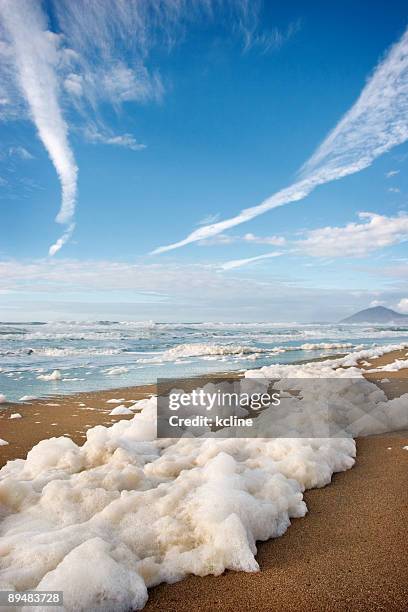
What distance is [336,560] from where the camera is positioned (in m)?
2.54

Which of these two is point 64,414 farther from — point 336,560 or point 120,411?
point 336,560

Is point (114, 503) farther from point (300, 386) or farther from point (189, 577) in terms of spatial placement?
point (300, 386)

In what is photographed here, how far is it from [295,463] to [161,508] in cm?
146

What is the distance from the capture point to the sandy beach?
7.20ft

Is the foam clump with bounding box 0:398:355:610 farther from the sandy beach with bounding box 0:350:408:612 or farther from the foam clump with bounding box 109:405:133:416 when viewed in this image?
the foam clump with bounding box 109:405:133:416

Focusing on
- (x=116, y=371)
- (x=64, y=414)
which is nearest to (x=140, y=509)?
(x=64, y=414)

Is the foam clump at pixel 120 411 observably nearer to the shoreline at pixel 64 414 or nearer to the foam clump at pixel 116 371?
the shoreline at pixel 64 414

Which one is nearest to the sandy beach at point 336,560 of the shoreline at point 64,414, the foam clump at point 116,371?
the shoreline at point 64,414

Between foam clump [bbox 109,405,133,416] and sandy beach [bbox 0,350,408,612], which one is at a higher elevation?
sandy beach [bbox 0,350,408,612]

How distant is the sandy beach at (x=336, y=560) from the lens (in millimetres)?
2193

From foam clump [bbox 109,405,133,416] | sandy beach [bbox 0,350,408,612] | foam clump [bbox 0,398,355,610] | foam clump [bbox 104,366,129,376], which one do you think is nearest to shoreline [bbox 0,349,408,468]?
foam clump [bbox 109,405,133,416]

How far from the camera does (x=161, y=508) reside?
9.63ft

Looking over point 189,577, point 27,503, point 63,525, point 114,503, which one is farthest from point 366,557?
point 27,503

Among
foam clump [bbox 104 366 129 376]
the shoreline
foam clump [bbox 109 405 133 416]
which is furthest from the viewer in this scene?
foam clump [bbox 104 366 129 376]
